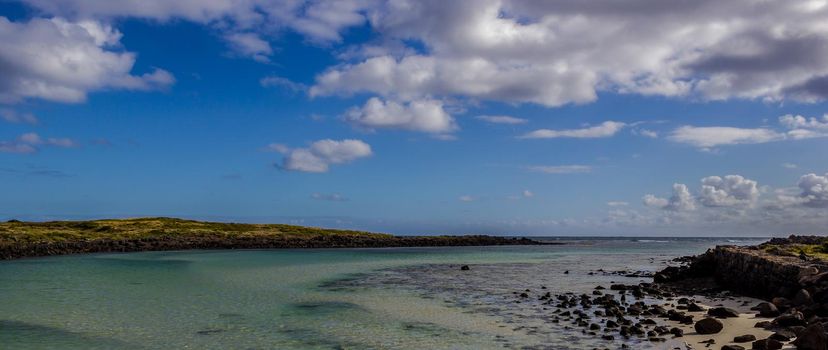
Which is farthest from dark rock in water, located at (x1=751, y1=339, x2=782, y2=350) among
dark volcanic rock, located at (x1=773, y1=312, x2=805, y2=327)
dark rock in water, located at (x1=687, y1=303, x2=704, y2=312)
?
dark rock in water, located at (x1=687, y1=303, x2=704, y2=312)

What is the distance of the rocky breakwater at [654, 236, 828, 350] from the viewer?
2078 centimetres

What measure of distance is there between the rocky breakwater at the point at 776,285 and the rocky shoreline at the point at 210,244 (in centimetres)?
8764

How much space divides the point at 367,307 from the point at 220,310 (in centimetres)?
852

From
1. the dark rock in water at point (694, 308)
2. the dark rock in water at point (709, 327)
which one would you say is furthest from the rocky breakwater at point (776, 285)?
the dark rock in water at point (694, 308)

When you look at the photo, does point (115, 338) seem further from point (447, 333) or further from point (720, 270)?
point (720, 270)

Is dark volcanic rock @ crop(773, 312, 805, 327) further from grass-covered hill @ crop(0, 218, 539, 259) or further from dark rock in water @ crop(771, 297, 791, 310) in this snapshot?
grass-covered hill @ crop(0, 218, 539, 259)

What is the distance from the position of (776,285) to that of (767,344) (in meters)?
16.6

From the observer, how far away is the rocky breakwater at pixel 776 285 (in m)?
20.8

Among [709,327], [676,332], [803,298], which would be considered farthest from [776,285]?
[676,332]

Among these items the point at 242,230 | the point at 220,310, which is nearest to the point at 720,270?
the point at 220,310

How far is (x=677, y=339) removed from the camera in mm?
23062

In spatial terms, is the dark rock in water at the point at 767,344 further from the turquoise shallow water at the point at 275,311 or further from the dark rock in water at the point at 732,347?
the turquoise shallow water at the point at 275,311

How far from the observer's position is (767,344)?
65.2 feet

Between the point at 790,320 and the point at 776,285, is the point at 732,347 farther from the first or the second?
the point at 776,285
